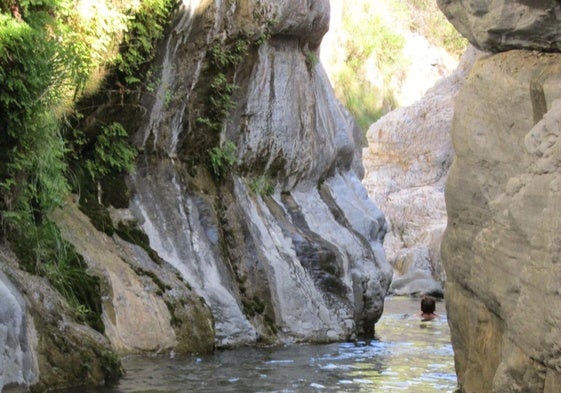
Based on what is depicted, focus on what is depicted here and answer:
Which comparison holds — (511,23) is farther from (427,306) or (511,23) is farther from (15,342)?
(427,306)

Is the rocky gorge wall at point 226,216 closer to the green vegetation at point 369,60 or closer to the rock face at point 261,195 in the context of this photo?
the rock face at point 261,195

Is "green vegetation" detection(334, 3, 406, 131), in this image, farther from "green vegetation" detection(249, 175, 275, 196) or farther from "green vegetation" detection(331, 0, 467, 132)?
"green vegetation" detection(249, 175, 275, 196)

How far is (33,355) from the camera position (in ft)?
31.4

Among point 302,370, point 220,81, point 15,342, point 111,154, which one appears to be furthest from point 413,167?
point 15,342

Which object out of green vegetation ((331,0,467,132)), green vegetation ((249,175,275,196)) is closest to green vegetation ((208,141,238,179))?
green vegetation ((249,175,275,196))

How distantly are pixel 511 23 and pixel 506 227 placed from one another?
73.6 inches

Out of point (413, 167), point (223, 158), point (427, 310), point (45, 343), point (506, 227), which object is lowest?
point (427, 310)

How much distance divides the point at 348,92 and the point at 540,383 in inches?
2012

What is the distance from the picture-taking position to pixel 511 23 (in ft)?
29.6

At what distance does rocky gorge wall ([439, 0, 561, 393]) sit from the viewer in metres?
7.65

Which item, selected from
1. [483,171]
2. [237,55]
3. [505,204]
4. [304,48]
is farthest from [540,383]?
[304,48]

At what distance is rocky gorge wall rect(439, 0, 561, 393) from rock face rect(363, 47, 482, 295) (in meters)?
27.1

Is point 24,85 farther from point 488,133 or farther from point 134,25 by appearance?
point 488,133

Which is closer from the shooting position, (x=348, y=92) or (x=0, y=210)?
(x=0, y=210)
